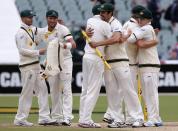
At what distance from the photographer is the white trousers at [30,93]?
1284 cm

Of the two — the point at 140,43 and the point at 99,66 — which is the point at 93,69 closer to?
the point at 99,66

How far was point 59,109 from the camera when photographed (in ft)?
42.8

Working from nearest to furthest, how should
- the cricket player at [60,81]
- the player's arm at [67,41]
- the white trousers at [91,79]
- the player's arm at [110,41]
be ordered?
the player's arm at [110,41], the white trousers at [91,79], the player's arm at [67,41], the cricket player at [60,81]

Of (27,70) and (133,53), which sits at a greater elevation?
(133,53)

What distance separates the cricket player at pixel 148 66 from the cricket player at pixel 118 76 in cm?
24

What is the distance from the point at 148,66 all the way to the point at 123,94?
0.66m

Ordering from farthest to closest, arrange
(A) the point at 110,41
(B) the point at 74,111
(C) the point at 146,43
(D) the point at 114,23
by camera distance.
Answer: (B) the point at 74,111
(C) the point at 146,43
(D) the point at 114,23
(A) the point at 110,41

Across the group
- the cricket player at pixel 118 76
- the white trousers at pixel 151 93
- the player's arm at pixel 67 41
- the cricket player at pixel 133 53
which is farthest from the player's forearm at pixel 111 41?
the white trousers at pixel 151 93

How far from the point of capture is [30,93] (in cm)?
1295

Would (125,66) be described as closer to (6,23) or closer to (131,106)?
(131,106)

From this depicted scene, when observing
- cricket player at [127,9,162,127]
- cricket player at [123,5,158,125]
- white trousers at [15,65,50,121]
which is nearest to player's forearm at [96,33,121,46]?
cricket player at [127,9,162,127]

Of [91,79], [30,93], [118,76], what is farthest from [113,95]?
[30,93]

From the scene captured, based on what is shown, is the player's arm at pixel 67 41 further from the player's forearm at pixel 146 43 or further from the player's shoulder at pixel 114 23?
the player's forearm at pixel 146 43

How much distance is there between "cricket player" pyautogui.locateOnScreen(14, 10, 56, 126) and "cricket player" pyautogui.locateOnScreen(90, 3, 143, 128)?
1195mm
